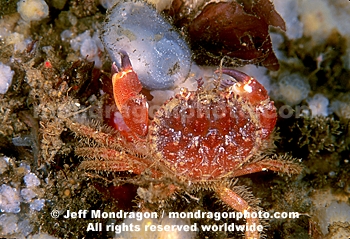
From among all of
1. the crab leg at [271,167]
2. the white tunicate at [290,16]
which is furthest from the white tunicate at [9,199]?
the white tunicate at [290,16]

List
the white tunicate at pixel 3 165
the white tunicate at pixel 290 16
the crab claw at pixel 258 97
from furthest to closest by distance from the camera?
the white tunicate at pixel 290 16, the crab claw at pixel 258 97, the white tunicate at pixel 3 165

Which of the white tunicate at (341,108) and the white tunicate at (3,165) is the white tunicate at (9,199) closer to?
the white tunicate at (3,165)

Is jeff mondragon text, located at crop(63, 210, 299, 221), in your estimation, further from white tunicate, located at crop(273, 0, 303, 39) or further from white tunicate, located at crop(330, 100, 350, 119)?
white tunicate, located at crop(273, 0, 303, 39)

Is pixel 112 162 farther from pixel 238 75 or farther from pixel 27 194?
pixel 238 75

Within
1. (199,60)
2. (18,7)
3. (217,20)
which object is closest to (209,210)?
(199,60)

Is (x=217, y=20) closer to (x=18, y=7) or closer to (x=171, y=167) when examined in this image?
(x=171, y=167)

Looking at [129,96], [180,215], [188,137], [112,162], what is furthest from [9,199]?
[188,137]
